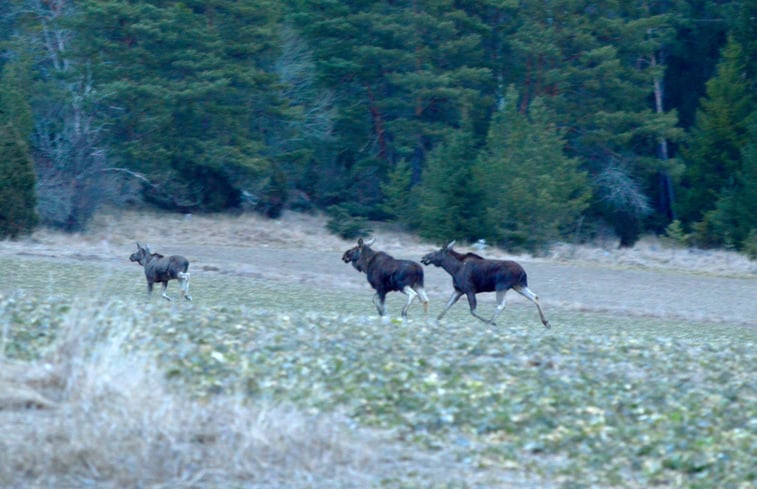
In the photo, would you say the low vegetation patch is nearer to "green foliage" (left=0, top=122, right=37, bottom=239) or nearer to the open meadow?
the open meadow

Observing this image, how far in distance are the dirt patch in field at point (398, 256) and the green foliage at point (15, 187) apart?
28.3 inches

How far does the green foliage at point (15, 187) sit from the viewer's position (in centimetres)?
3747

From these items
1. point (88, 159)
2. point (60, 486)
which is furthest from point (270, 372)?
point (88, 159)

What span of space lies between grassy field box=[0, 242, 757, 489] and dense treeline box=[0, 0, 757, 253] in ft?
96.3

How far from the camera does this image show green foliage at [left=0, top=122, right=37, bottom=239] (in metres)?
37.5

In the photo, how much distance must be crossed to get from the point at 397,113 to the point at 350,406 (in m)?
45.9

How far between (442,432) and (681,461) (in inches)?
81.8

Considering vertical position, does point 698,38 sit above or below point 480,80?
above

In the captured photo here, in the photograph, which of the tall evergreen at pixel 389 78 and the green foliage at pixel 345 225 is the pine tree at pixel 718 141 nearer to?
the tall evergreen at pixel 389 78

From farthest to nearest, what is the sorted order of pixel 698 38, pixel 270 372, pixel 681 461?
pixel 698 38 < pixel 270 372 < pixel 681 461

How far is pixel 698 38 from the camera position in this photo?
60.5m

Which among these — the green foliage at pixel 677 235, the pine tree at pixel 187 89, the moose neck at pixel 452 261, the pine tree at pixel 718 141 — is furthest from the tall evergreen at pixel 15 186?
the pine tree at pixel 718 141

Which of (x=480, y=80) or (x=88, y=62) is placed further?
(x=480, y=80)

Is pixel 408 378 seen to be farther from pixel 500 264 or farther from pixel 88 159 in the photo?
pixel 88 159
